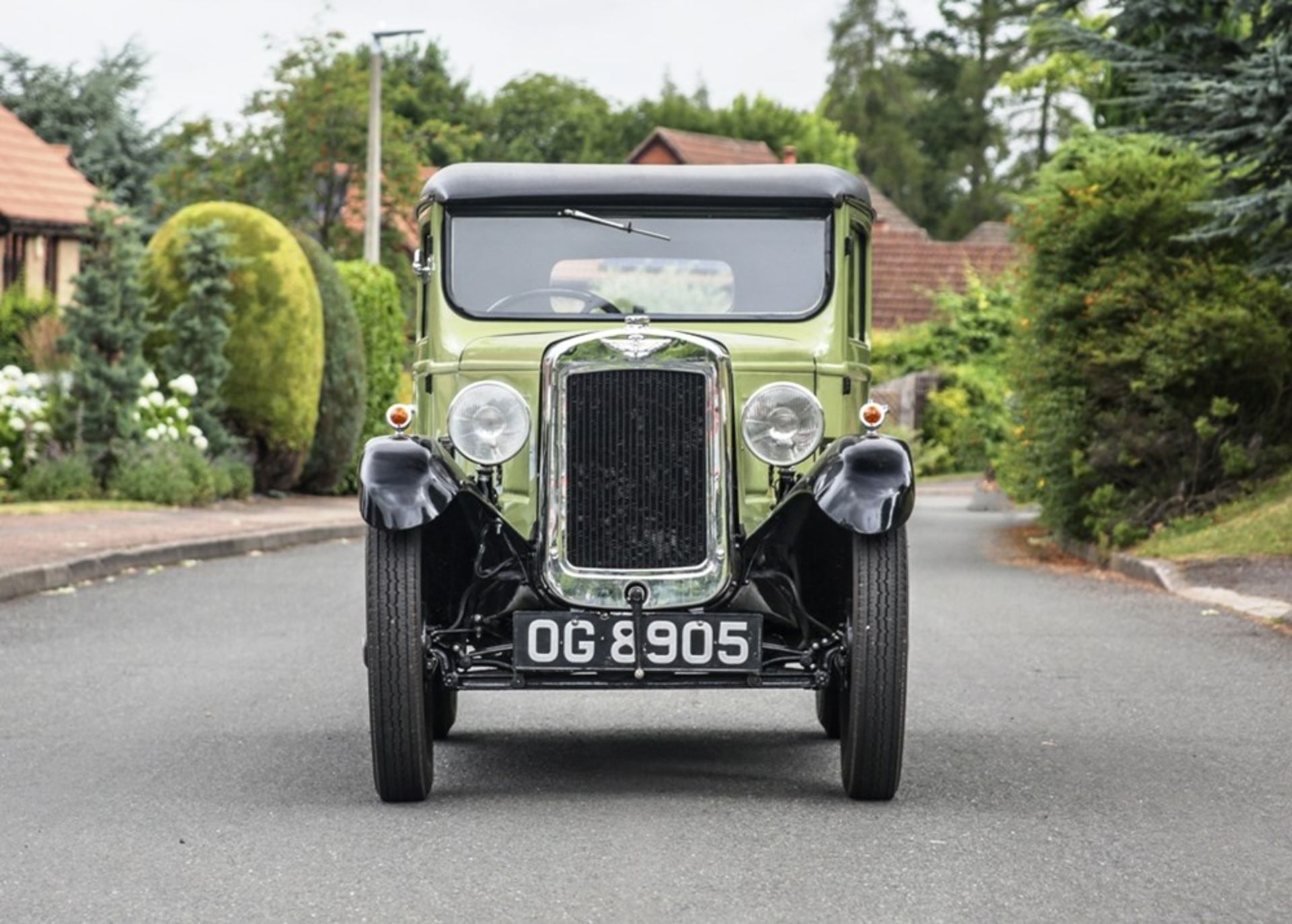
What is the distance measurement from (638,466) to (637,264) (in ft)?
4.48

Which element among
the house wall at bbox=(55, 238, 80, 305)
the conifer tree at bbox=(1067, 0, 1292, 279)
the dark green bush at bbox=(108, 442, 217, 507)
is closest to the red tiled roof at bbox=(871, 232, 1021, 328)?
the house wall at bbox=(55, 238, 80, 305)

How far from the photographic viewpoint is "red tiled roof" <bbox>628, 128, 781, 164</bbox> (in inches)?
3152

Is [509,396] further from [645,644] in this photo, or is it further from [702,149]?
[702,149]

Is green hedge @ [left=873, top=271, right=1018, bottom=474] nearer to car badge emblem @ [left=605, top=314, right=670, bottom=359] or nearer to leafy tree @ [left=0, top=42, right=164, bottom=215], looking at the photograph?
leafy tree @ [left=0, top=42, right=164, bottom=215]

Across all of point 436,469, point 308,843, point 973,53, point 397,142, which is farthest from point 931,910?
point 973,53

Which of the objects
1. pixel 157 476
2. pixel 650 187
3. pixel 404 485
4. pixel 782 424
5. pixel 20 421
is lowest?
pixel 157 476

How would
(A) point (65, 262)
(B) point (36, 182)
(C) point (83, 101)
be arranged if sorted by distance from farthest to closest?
(C) point (83, 101), (A) point (65, 262), (B) point (36, 182)

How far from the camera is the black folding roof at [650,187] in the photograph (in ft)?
28.7

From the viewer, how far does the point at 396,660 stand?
23.6 ft

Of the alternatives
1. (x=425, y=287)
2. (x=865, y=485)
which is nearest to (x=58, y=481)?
(x=425, y=287)

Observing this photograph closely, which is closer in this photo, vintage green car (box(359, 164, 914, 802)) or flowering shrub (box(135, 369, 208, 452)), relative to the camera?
vintage green car (box(359, 164, 914, 802))

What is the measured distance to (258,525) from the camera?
71.0ft

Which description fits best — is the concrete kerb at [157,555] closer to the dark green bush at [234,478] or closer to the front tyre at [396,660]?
the dark green bush at [234,478]

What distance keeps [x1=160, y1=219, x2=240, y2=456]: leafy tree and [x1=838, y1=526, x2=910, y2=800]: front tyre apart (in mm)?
18609
